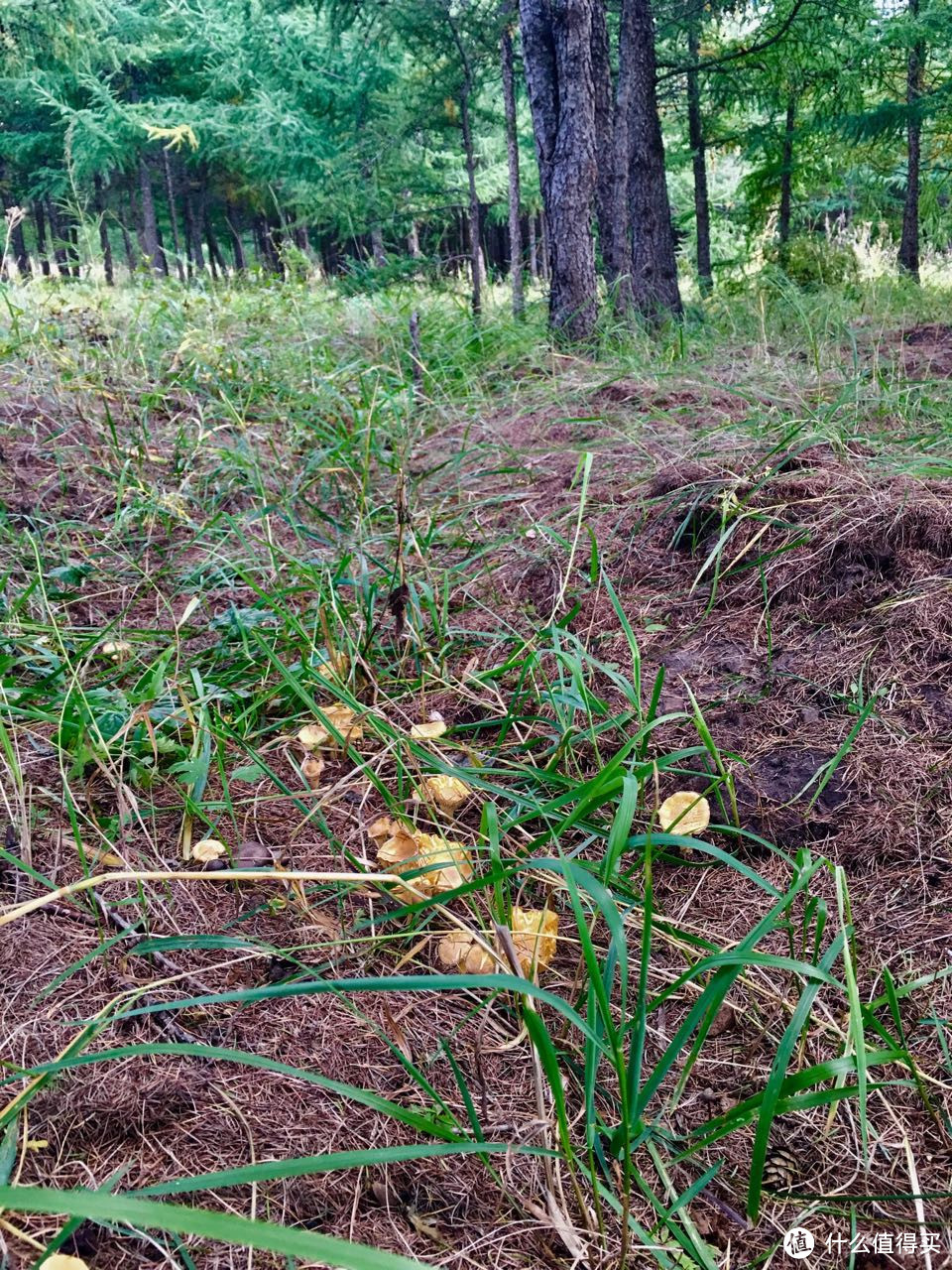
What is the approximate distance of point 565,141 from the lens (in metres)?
4.25

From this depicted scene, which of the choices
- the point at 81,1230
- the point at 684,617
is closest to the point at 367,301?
the point at 684,617

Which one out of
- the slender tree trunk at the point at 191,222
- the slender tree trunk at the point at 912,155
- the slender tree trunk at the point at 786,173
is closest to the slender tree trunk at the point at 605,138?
the slender tree trunk at the point at 786,173

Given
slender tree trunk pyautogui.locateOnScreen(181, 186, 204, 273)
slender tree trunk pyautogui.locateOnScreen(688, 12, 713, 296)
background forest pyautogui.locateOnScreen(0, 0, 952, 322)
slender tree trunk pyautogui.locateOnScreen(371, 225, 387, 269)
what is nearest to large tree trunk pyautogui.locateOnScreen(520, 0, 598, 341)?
background forest pyautogui.locateOnScreen(0, 0, 952, 322)

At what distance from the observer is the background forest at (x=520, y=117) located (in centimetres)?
530

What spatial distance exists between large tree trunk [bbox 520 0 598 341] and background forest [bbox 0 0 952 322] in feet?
0.04

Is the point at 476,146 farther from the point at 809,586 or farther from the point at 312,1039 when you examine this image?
the point at 312,1039

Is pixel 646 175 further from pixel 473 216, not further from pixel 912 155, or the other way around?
pixel 912 155

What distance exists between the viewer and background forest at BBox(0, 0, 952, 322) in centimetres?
530

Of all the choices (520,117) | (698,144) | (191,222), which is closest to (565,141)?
(698,144)

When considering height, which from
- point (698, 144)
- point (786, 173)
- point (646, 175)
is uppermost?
point (698, 144)

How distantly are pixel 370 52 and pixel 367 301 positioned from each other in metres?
6.44

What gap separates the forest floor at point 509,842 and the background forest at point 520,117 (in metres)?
2.30

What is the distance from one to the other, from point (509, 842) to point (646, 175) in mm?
5785

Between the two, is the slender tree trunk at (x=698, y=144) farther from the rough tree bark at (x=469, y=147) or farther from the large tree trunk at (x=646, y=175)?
the rough tree bark at (x=469, y=147)
